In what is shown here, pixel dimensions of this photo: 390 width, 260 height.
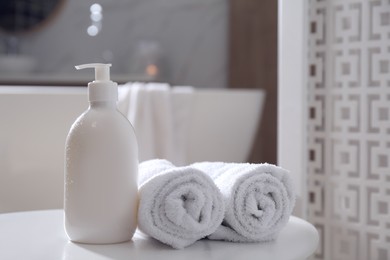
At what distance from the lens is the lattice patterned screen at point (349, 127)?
1430 mm

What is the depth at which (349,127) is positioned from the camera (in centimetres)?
150

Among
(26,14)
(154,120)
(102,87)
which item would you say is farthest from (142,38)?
(102,87)

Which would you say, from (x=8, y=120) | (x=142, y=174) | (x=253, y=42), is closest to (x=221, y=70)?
(x=253, y=42)

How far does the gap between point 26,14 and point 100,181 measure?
2.90m

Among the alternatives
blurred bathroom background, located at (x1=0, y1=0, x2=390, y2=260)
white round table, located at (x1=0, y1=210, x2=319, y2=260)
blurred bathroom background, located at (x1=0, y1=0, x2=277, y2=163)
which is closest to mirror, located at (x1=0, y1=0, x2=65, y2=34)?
blurred bathroom background, located at (x1=0, y1=0, x2=277, y2=163)

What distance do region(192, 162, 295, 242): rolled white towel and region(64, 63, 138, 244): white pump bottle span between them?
0.44 feet

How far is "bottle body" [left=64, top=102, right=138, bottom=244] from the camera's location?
84 cm

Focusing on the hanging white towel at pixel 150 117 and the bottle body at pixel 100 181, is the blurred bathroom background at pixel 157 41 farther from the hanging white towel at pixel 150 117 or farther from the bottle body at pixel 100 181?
the bottle body at pixel 100 181

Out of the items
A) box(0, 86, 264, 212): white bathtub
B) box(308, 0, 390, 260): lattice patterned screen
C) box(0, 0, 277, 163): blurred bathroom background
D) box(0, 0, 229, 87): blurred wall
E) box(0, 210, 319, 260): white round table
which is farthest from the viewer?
box(0, 0, 229, 87): blurred wall

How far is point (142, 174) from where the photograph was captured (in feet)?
3.24

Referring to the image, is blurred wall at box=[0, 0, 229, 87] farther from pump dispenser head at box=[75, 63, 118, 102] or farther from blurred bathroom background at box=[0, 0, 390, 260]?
pump dispenser head at box=[75, 63, 118, 102]

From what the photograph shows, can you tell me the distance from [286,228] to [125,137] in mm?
296

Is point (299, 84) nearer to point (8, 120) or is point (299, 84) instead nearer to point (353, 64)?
point (353, 64)

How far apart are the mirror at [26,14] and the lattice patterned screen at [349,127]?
2294 millimetres
